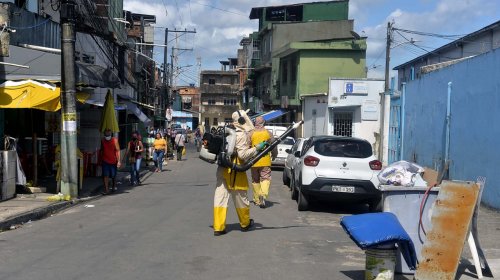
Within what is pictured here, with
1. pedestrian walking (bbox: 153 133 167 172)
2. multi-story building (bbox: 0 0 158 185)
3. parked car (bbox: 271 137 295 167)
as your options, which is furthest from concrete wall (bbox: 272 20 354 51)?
multi-story building (bbox: 0 0 158 185)

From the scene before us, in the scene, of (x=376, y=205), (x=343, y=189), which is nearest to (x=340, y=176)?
(x=343, y=189)

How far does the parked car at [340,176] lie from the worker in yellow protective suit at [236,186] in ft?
10.0

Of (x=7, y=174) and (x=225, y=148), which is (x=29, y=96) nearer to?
(x=7, y=174)

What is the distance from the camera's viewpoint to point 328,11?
49594 mm

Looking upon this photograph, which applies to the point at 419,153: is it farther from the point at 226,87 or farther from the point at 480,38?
the point at 226,87

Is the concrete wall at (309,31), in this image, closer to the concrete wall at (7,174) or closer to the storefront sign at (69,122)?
the storefront sign at (69,122)

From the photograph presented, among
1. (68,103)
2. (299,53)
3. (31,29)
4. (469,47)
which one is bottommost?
(68,103)

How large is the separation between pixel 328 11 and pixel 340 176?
3934cm

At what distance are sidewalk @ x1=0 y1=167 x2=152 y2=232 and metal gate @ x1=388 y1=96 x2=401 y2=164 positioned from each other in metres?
11.7

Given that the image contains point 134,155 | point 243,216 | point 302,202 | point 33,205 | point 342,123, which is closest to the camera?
point 243,216

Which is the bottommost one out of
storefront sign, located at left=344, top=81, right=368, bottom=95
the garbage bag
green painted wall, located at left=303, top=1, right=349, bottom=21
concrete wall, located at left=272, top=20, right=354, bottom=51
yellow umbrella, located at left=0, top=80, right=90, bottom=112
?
the garbage bag

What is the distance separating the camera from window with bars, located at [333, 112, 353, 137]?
31.3 meters

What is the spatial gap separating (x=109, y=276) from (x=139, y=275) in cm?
34

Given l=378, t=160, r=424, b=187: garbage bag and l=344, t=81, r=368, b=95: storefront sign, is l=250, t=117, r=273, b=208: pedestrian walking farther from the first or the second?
l=344, t=81, r=368, b=95: storefront sign
